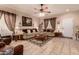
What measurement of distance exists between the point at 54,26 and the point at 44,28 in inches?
9.5

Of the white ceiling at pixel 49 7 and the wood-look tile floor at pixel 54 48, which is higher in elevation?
the white ceiling at pixel 49 7

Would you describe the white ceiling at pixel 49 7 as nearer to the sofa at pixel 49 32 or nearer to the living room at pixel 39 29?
the living room at pixel 39 29

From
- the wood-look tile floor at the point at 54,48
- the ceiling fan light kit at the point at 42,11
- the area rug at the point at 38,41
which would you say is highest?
the ceiling fan light kit at the point at 42,11

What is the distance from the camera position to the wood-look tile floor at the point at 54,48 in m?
2.37

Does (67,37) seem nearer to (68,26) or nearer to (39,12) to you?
(68,26)

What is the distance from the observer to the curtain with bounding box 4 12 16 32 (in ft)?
7.67

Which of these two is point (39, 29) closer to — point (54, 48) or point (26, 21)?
point (26, 21)

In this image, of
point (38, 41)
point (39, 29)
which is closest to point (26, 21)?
point (39, 29)

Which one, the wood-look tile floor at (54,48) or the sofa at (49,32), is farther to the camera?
the sofa at (49,32)

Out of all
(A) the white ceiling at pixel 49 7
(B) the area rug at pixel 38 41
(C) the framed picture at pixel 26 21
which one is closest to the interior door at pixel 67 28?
(A) the white ceiling at pixel 49 7

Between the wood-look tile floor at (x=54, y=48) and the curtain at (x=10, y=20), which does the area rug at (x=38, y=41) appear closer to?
the wood-look tile floor at (x=54, y=48)

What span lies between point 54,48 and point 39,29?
0.55m

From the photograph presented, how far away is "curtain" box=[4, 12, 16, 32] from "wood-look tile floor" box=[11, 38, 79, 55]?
1.11ft
